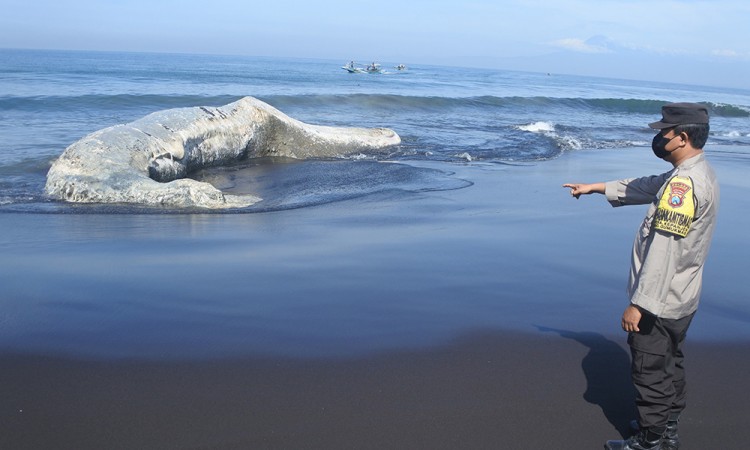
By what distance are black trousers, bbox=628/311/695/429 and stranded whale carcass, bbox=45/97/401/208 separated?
5511 millimetres

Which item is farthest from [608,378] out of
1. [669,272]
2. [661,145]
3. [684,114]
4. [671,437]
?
[684,114]

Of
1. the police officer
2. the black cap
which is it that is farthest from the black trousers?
the black cap

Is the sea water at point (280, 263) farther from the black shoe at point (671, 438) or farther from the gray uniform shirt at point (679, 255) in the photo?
the gray uniform shirt at point (679, 255)

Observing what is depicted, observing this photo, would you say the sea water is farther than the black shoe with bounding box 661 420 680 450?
Yes

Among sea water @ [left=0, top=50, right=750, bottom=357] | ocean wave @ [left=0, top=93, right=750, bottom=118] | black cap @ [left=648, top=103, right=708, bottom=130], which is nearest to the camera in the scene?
black cap @ [left=648, top=103, right=708, bottom=130]

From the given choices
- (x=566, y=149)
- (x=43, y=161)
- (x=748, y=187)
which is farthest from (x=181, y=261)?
(x=566, y=149)

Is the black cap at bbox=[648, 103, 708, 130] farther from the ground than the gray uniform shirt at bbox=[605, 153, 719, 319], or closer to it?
farther from the ground

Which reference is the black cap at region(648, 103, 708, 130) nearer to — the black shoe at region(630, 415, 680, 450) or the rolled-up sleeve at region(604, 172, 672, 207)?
the rolled-up sleeve at region(604, 172, 672, 207)

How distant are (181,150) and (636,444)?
806 centimetres

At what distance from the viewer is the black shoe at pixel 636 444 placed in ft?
9.79

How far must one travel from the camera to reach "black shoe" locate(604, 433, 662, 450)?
9.79 feet

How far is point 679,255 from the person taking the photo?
113 inches

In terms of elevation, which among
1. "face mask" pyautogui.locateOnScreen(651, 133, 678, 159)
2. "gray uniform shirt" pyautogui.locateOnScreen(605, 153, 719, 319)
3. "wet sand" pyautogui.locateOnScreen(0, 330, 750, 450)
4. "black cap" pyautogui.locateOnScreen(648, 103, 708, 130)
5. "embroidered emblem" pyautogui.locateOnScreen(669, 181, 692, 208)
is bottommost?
"wet sand" pyautogui.locateOnScreen(0, 330, 750, 450)

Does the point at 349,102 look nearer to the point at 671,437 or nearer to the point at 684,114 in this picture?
the point at 684,114
